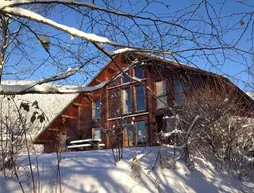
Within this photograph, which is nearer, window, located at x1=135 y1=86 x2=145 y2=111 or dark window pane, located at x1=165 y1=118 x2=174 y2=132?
dark window pane, located at x1=165 y1=118 x2=174 y2=132

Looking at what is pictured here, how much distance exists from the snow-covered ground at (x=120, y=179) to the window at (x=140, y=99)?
1134 centimetres

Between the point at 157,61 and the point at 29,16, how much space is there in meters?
1.55

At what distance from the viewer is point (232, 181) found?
6.72 metres

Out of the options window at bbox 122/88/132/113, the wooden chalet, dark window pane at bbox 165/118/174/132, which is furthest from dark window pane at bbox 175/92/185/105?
window at bbox 122/88/132/113

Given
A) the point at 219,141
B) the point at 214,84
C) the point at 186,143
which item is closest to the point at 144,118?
the point at 214,84

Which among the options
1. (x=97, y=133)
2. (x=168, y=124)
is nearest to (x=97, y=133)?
(x=97, y=133)

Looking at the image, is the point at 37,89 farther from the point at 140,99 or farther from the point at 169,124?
the point at 140,99

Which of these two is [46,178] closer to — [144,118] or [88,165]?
[88,165]

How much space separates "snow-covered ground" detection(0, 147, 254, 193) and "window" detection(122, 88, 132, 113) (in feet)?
39.0

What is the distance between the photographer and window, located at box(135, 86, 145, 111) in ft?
59.1

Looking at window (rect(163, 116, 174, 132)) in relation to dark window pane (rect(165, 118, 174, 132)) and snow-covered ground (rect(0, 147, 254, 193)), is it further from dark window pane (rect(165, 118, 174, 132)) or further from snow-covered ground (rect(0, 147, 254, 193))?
snow-covered ground (rect(0, 147, 254, 193))

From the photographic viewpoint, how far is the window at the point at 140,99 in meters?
18.0

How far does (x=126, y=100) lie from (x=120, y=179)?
14040mm

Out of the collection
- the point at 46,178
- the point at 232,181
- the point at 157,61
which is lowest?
the point at 232,181
